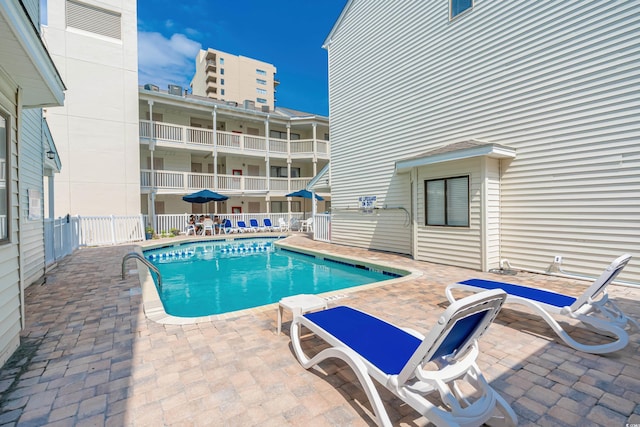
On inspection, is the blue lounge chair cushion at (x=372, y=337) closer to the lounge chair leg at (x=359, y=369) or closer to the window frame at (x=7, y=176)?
the lounge chair leg at (x=359, y=369)

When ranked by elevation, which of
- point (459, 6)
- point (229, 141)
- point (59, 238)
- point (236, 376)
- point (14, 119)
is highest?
point (459, 6)

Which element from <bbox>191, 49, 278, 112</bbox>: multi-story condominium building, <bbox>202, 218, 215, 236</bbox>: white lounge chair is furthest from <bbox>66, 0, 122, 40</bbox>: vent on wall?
<bbox>191, 49, 278, 112</bbox>: multi-story condominium building

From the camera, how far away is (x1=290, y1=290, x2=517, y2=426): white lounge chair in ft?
6.02

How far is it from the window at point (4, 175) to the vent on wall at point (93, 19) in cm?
1616

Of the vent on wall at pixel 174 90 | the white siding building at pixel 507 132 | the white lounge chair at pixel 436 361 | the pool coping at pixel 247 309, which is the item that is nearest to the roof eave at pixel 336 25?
the white siding building at pixel 507 132

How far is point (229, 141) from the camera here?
1858 cm

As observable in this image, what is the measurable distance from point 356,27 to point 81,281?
38.2 ft

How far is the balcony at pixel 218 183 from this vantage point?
52.9 feet

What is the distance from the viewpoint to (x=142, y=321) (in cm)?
398

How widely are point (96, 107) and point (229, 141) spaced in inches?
266

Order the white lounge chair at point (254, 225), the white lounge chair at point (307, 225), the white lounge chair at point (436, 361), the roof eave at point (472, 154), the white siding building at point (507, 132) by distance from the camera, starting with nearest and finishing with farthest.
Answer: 1. the white lounge chair at point (436, 361)
2. the white siding building at point (507, 132)
3. the roof eave at point (472, 154)
4. the white lounge chair at point (254, 225)
5. the white lounge chair at point (307, 225)

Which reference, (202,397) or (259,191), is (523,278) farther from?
(259,191)

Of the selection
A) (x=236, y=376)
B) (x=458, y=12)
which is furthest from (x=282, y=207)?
(x=236, y=376)

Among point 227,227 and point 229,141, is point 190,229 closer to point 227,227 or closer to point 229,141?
point 227,227
